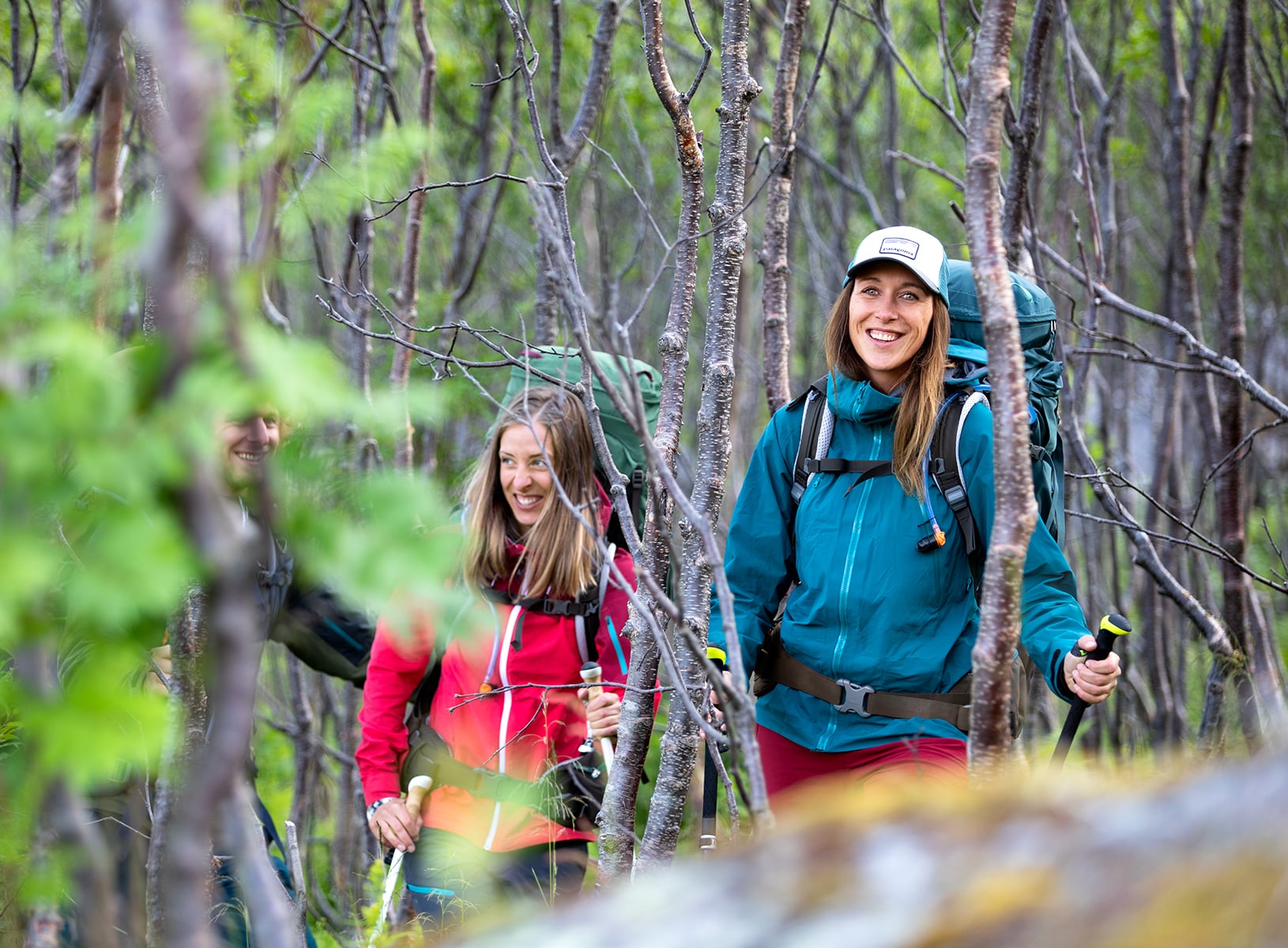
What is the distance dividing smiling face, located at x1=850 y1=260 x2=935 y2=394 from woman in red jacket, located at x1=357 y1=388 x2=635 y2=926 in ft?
3.02

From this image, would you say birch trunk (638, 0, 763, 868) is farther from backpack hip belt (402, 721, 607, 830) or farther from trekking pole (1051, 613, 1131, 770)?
trekking pole (1051, 613, 1131, 770)

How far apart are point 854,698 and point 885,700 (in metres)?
0.08

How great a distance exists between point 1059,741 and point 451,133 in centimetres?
627

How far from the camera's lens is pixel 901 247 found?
112 inches

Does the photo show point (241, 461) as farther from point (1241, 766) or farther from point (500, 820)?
point (1241, 766)

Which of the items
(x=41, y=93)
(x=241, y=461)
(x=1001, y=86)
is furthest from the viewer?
(x=41, y=93)

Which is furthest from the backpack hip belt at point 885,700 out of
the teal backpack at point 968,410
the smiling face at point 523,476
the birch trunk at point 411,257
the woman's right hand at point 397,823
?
the birch trunk at point 411,257

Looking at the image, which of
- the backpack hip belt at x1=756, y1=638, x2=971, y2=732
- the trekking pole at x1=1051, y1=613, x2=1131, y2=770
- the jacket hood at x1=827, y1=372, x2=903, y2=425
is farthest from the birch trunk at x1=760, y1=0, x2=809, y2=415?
the trekking pole at x1=1051, y1=613, x2=1131, y2=770

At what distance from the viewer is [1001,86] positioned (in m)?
1.48

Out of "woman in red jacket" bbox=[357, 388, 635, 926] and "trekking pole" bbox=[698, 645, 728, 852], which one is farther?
"woman in red jacket" bbox=[357, 388, 635, 926]

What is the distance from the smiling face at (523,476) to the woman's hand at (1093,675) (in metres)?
1.76

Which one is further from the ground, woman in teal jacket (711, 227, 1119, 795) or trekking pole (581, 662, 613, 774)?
woman in teal jacket (711, 227, 1119, 795)

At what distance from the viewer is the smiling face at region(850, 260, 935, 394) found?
2.87 metres

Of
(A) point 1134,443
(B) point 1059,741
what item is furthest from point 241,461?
(A) point 1134,443
